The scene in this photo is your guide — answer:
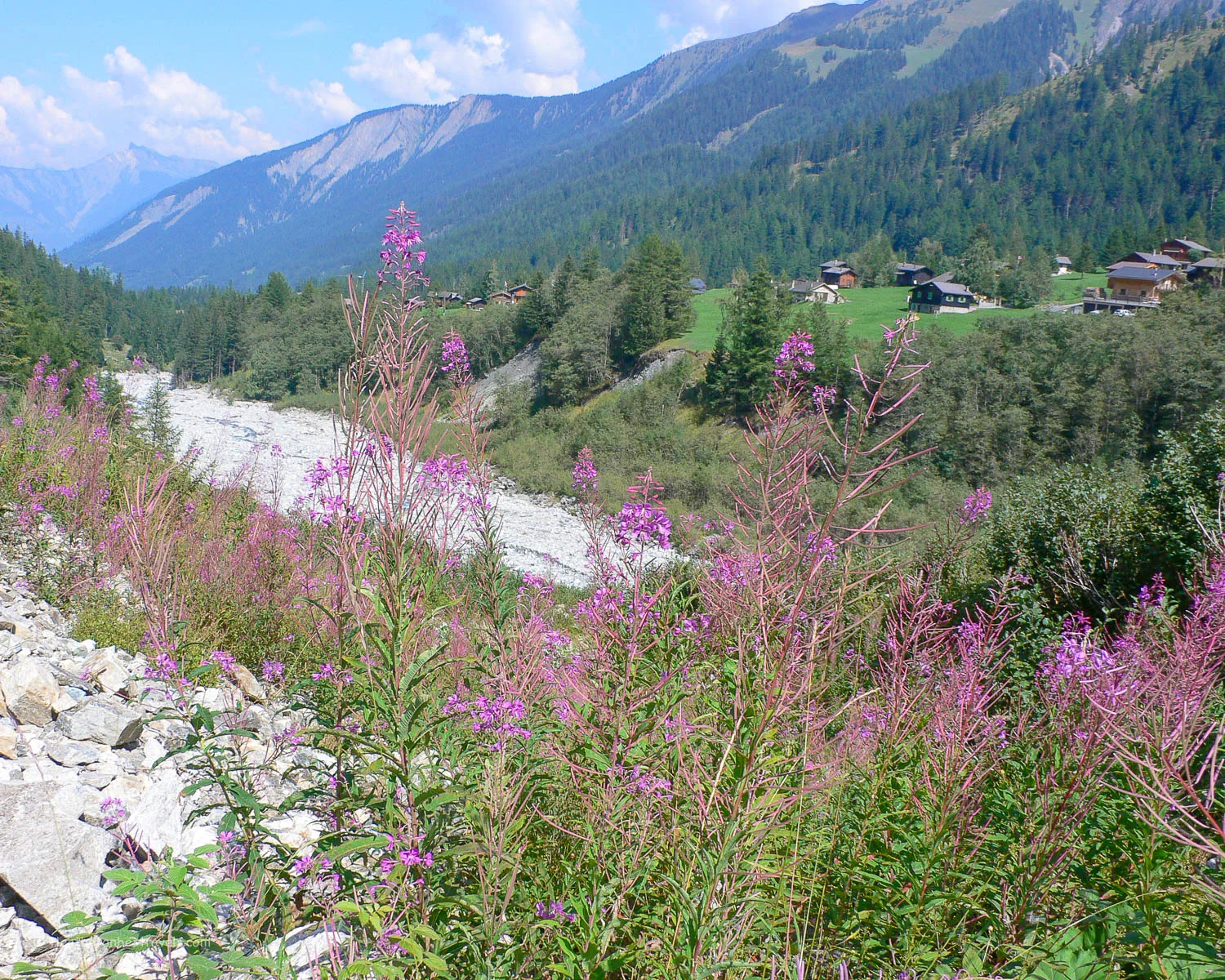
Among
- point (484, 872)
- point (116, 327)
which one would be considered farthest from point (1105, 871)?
point (116, 327)

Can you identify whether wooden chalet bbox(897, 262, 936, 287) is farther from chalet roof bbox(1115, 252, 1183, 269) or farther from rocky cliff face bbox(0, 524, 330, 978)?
rocky cliff face bbox(0, 524, 330, 978)

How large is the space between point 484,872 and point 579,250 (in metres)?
119

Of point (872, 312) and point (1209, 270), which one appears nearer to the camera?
point (1209, 270)

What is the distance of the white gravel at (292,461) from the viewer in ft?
48.5

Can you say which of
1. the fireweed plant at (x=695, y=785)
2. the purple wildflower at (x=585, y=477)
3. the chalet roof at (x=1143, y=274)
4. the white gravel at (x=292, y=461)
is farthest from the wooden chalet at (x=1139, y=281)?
A: the fireweed plant at (x=695, y=785)

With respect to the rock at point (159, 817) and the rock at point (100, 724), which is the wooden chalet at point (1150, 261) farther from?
the rock at point (159, 817)

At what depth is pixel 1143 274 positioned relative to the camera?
5588cm

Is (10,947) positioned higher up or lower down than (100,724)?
lower down

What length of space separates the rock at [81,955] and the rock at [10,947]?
0.12 metres

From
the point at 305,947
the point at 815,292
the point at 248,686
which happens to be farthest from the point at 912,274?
the point at 305,947

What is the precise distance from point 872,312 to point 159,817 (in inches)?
2296

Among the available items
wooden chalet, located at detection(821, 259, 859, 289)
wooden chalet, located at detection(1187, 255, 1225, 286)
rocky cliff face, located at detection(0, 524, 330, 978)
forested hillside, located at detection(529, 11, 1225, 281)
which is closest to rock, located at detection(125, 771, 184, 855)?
rocky cliff face, located at detection(0, 524, 330, 978)

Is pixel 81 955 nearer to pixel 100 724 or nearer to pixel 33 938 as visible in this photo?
pixel 33 938

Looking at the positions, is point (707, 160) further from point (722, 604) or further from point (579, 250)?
point (722, 604)
